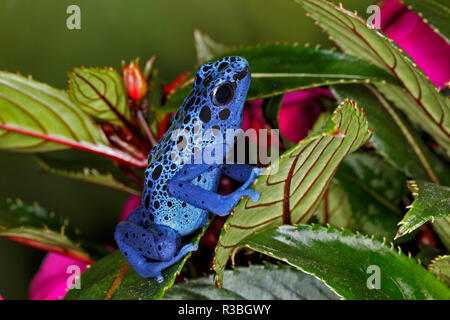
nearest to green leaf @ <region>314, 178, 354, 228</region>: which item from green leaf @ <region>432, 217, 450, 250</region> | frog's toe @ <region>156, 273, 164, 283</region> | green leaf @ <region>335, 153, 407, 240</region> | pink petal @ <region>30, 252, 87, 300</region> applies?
green leaf @ <region>335, 153, 407, 240</region>

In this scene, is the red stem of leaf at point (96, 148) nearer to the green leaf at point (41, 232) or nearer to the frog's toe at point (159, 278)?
the green leaf at point (41, 232)

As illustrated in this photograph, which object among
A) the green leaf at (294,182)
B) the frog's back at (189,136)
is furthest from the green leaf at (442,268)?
the frog's back at (189,136)

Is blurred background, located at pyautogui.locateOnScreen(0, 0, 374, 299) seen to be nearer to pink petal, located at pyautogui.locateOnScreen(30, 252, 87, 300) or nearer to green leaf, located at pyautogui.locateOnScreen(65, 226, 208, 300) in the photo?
pink petal, located at pyautogui.locateOnScreen(30, 252, 87, 300)

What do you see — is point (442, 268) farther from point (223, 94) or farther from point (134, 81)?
point (134, 81)

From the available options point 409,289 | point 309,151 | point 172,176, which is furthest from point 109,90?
point 409,289

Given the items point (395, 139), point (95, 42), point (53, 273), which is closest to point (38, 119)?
point (53, 273)

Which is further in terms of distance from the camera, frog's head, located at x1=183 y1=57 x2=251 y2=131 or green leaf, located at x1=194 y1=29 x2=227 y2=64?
green leaf, located at x1=194 y1=29 x2=227 y2=64

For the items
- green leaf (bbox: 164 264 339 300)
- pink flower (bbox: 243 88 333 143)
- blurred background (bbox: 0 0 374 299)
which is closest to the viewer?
green leaf (bbox: 164 264 339 300)
